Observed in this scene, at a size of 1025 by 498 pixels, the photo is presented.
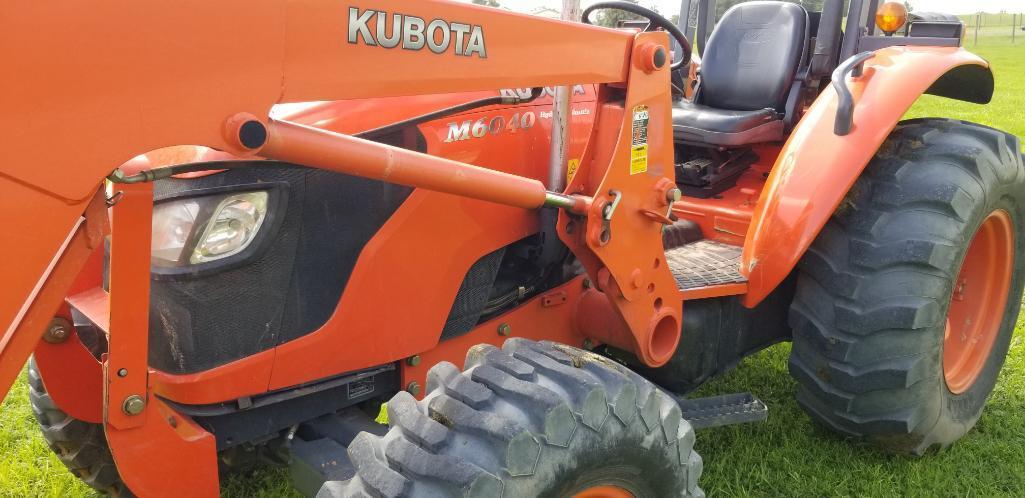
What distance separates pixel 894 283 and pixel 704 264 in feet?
1.90

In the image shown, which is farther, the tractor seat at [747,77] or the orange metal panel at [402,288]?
the tractor seat at [747,77]

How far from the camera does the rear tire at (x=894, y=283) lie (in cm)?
260

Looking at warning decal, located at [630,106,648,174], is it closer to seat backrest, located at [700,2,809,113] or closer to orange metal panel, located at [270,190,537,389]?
orange metal panel, located at [270,190,537,389]

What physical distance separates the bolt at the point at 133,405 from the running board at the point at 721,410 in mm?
1450

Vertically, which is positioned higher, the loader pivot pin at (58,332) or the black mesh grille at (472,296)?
the black mesh grille at (472,296)

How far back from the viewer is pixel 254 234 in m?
1.90

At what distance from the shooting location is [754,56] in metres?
3.61

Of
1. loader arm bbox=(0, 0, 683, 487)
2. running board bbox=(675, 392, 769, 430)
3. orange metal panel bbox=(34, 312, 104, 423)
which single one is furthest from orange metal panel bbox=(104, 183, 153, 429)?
running board bbox=(675, 392, 769, 430)

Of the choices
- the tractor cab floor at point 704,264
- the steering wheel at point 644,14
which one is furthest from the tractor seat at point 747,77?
the steering wheel at point 644,14

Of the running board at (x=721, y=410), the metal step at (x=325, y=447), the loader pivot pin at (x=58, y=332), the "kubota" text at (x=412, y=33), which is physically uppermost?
the "kubota" text at (x=412, y=33)

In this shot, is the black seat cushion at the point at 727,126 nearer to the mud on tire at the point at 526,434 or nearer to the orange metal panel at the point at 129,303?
the mud on tire at the point at 526,434

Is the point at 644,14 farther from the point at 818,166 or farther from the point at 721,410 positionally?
the point at 721,410

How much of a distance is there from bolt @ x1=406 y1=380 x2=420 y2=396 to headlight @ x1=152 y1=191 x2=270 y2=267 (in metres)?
0.60

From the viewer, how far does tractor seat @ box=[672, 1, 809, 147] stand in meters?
3.34
